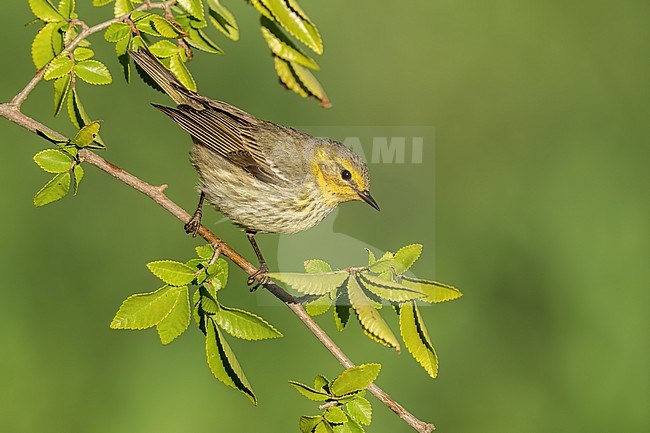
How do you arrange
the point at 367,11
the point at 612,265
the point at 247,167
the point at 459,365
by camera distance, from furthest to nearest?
the point at 367,11, the point at 612,265, the point at 459,365, the point at 247,167

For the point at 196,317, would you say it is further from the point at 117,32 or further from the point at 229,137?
the point at 229,137

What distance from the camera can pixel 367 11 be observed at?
8.01m

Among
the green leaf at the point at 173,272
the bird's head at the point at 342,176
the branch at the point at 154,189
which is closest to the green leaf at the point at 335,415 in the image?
the branch at the point at 154,189

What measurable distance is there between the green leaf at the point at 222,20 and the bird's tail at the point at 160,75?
1.02ft

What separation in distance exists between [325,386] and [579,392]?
12.3ft

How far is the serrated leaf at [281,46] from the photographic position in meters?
2.39

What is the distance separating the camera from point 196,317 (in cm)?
263

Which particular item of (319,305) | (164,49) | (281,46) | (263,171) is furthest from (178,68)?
(263,171)

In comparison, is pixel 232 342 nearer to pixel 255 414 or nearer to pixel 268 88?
pixel 255 414

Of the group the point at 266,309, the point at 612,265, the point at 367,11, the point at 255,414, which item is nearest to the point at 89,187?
the point at 266,309

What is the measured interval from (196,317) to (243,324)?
19 centimetres

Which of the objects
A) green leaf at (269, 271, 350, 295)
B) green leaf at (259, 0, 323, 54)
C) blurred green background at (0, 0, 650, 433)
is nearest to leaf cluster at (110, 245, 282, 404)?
green leaf at (269, 271, 350, 295)

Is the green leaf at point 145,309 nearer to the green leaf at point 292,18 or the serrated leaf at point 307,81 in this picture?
the serrated leaf at point 307,81

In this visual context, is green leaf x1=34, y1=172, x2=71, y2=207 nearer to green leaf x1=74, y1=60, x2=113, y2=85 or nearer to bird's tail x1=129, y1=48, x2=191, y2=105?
green leaf x1=74, y1=60, x2=113, y2=85
